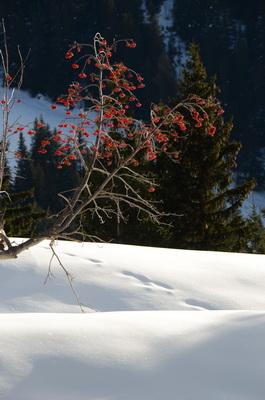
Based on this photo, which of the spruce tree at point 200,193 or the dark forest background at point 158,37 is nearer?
the spruce tree at point 200,193

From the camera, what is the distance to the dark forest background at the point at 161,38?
3713 inches

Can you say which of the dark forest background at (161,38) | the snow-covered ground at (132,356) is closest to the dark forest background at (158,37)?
the dark forest background at (161,38)

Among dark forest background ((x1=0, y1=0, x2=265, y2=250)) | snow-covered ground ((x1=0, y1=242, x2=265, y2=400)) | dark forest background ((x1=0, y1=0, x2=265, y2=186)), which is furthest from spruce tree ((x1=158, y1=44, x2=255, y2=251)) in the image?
dark forest background ((x1=0, y1=0, x2=265, y2=186))

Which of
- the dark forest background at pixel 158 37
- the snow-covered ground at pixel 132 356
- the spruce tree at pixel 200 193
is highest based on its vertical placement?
the dark forest background at pixel 158 37

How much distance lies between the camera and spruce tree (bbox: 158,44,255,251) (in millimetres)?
→ 22141

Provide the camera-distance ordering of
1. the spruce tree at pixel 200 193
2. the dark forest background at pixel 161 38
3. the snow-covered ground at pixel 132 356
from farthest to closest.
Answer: the dark forest background at pixel 161 38
the spruce tree at pixel 200 193
the snow-covered ground at pixel 132 356

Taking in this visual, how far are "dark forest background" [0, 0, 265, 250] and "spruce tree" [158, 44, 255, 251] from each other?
2641 inches

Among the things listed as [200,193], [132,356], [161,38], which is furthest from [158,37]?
[132,356]

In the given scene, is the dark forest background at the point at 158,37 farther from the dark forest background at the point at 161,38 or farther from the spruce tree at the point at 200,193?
the spruce tree at the point at 200,193

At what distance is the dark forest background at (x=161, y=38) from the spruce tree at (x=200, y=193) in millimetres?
67090

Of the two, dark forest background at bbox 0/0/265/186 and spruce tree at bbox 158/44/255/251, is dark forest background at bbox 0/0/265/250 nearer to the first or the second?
dark forest background at bbox 0/0/265/186

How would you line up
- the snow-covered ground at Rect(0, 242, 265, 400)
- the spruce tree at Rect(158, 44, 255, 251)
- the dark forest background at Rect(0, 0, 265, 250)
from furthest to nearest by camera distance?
the dark forest background at Rect(0, 0, 265, 250) < the spruce tree at Rect(158, 44, 255, 251) < the snow-covered ground at Rect(0, 242, 265, 400)

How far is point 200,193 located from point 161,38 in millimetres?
84870

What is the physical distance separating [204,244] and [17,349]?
1837 cm
